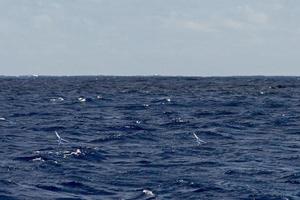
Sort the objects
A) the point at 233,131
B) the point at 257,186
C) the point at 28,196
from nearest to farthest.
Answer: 1. the point at 28,196
2. the point at 257,186
3. the point at 233,131

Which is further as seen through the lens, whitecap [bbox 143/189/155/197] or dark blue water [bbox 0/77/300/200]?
dark blue water [bbox 0/77/300/200]

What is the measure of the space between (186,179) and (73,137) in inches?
479

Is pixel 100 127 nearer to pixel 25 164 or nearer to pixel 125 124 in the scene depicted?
pixel 125 124

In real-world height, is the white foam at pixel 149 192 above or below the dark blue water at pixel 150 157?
below

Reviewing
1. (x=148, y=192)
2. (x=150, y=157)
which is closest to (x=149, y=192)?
(x=148, y=192)

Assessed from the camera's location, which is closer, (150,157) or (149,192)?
(149,192)

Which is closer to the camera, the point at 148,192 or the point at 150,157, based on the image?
the point at 148,192

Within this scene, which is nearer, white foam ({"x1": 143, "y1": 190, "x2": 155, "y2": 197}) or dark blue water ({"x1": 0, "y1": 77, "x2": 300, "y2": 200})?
white foam ({"x1": 143, "y1": 190, "x2": 155, "y2": 197})

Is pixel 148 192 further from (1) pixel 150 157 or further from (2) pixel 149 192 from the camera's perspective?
(1) pixel 150 157

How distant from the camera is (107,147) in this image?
96.0 feet

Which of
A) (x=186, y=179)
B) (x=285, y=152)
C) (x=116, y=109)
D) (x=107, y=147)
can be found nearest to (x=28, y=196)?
(x=186, y=179)

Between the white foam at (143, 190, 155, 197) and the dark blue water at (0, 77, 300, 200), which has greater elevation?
the dark blue water at (0, 77, 300, 200)

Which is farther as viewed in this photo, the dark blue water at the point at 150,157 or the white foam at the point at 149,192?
the dark blue water at the point at 150,157

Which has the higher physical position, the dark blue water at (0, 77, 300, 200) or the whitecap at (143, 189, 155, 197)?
the dark blue water at (0, 77, 300, 200)
